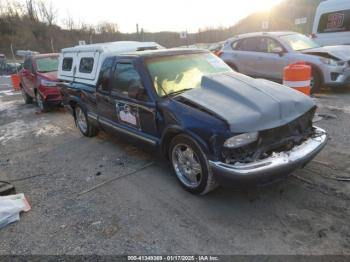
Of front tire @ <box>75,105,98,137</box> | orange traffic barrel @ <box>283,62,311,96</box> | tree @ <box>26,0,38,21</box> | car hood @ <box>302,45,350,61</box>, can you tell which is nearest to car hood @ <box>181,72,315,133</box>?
orange traffic barrel @ <box>283,62,311,96</box>

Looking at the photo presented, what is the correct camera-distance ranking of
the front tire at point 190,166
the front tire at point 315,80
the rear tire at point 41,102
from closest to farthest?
the front tire at point 190,166 → the front tire at point 315,80 → the rear tire at point 41,102

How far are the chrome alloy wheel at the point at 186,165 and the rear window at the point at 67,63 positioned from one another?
4.41 metres

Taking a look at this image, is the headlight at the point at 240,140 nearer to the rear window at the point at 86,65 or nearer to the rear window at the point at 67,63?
the rear window at the point at 86,65

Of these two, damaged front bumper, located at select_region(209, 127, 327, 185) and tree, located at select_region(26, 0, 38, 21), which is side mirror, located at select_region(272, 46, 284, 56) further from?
tree, located at select_region(26, 0, 38, 21)

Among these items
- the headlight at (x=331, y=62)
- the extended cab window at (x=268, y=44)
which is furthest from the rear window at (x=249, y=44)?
the headlight at (x=331, y=62)

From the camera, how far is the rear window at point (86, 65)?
6289mm

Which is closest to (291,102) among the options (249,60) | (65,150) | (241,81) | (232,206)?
(241,81)

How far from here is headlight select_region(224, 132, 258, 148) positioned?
3109 mm

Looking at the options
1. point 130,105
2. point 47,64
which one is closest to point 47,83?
point 47,64

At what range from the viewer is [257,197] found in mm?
3613

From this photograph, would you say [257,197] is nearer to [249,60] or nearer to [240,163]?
[240,163]

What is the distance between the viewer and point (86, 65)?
6.46m

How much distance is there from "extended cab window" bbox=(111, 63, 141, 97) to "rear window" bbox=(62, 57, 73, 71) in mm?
2809

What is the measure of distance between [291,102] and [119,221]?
92.3 inches
